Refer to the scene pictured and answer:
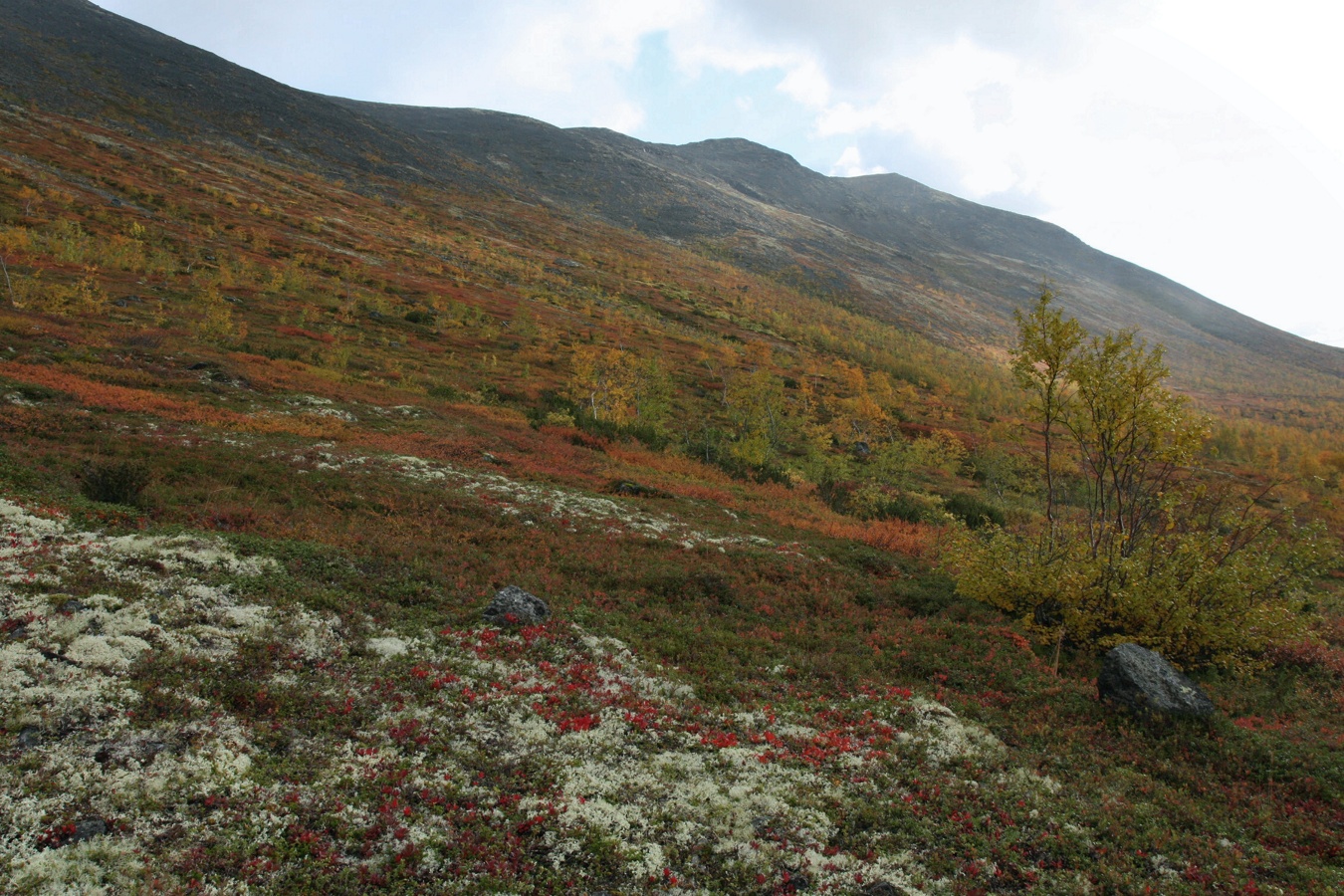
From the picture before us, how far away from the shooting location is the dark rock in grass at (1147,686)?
11.9 metres

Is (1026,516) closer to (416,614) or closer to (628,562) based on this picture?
(628,562)

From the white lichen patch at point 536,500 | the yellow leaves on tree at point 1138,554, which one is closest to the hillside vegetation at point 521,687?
the white lichen patch at point 536,500

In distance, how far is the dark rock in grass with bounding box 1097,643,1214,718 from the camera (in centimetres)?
1193

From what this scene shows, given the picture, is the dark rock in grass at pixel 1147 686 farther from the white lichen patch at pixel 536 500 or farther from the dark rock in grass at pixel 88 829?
the dark rock in grass at pixel 88 829

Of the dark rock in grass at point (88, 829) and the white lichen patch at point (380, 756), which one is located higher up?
the dark rock in grass at point (88, 829)

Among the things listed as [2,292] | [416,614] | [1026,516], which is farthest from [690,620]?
[2,292]

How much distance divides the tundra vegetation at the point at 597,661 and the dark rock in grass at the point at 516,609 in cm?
45

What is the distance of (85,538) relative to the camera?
41.5 ft

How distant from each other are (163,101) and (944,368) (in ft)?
689

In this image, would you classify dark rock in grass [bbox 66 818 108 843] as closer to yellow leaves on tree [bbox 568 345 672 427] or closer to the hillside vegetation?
the hillside vegetation

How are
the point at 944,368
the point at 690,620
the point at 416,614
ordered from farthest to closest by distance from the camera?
the point at 944,368 < the point at 690,620 < the point at 416,614

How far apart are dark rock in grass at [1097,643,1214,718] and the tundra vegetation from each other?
1.44 ft

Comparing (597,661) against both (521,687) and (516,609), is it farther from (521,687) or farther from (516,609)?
(516,609)

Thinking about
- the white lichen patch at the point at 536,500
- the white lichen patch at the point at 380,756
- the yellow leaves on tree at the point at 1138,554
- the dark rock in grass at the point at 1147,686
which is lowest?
the white lichen patch at the point at 536,500
